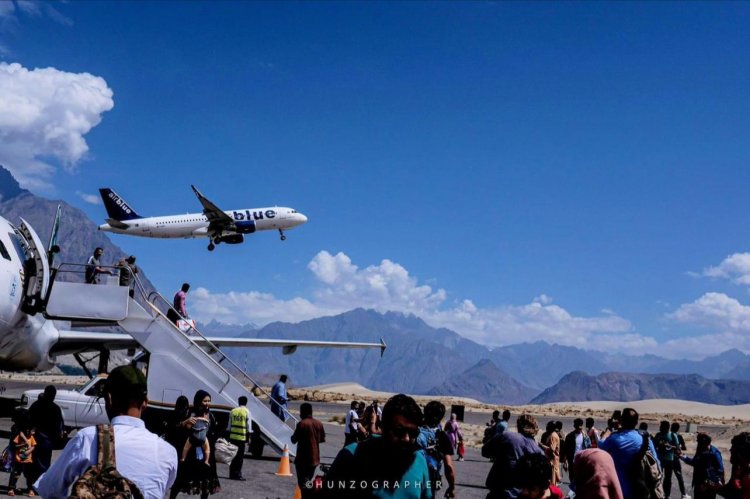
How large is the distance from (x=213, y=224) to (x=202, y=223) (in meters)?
2.86

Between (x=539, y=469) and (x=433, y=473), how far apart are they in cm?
255

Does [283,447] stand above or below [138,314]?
below

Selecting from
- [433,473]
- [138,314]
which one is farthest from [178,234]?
[433,473]

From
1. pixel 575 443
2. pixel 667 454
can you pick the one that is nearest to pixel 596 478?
pixel 575 443

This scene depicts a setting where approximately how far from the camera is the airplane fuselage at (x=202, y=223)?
65438mm

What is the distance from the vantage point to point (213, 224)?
211 feet

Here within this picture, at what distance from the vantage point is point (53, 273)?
18531mm

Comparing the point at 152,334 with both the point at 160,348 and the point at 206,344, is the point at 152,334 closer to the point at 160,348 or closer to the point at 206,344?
the point at 160,348

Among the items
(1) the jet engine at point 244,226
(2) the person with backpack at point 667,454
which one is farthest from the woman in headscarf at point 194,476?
(1) the jet engine at point 244,226

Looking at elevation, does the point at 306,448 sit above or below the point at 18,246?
below

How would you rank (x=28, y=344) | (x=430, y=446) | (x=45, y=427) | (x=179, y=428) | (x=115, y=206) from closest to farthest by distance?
(x=430, y=446)
(x=179, y=428)
(x=45, y=427)
(x=28, y=344)
(x=115, y=206)

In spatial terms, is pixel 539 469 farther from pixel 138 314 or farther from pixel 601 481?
pixel 138 314

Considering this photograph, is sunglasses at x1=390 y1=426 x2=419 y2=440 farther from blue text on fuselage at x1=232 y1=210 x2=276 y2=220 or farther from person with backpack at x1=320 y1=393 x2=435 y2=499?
blue text on fuselage at x1=232 y1=210 x2=276 y2=220

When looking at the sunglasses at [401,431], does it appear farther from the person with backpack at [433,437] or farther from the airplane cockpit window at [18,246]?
the airplane cockpit window at [18,246]
